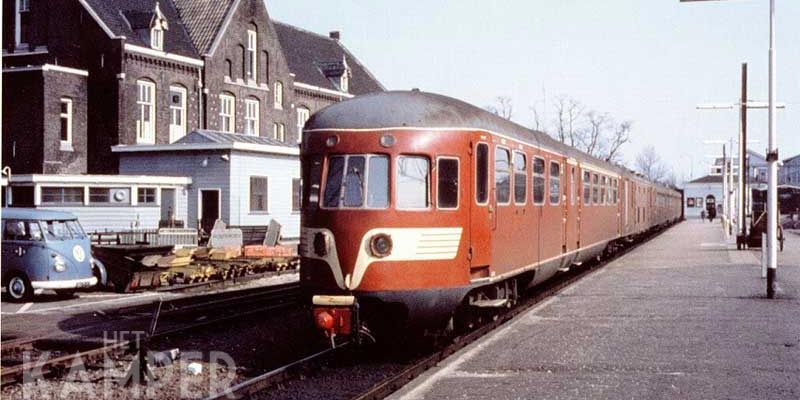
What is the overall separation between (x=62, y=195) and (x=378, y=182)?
24735 millimetres

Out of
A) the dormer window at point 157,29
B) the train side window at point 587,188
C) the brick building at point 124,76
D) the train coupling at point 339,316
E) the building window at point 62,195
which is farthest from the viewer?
the dormer window at point 157,29

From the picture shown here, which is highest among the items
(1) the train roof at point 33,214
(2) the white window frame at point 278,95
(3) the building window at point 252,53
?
(3) the building window at point 252,53

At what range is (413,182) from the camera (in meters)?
11.1

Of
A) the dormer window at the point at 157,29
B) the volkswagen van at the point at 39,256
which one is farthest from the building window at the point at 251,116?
the volkswagen van at the point at 39,256

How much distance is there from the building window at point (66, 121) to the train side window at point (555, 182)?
27822 mm

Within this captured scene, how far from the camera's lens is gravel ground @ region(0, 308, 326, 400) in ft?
31.9

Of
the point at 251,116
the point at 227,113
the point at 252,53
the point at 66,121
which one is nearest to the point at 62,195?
the point at 66,121

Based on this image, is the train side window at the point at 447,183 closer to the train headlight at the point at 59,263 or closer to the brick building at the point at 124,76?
the train headlight at the point at 59,263

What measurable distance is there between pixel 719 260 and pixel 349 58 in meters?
39.8

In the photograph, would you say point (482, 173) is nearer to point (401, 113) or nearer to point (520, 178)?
point (401, 113)

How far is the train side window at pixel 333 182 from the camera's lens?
11.0 meters

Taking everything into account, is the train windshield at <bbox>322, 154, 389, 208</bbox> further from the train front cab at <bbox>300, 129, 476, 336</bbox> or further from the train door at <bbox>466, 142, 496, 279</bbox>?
the train door at <bbox>466, 142, 496, 279</bbox>

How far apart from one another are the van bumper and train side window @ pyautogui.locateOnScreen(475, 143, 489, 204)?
10600 millimetres

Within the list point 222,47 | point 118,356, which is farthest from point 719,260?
point 222,47
